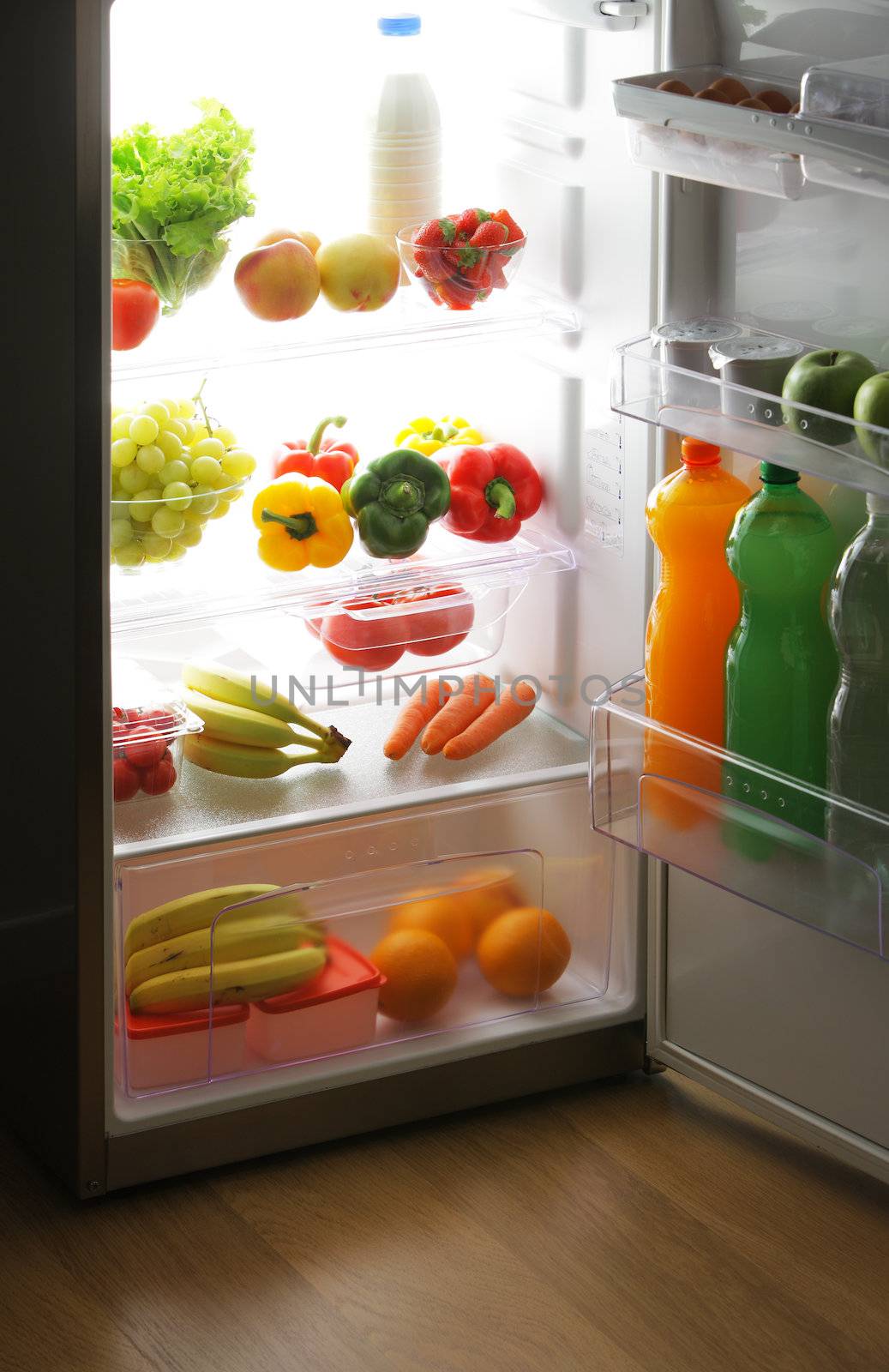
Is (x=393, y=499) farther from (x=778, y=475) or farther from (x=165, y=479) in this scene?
(x=778, y=475)

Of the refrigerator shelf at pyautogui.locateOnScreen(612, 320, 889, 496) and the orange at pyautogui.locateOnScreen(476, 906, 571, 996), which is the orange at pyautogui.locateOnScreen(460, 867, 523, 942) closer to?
the orange at pyautogui.locateOnScreen(476, 906, 571, 996)

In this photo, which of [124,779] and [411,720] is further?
[411,720]

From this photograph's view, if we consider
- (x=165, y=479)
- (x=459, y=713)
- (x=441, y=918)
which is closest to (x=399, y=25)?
(x=165, y=479)

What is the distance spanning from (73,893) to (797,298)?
93cm

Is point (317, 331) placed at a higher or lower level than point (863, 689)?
higher

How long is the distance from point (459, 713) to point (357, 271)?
555 mm

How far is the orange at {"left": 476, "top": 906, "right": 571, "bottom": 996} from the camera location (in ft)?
6.68

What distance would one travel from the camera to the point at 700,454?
172 centimetres

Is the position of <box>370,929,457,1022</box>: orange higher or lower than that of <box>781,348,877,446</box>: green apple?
lower

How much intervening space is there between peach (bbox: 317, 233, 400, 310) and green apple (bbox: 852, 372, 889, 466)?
2.07 ft

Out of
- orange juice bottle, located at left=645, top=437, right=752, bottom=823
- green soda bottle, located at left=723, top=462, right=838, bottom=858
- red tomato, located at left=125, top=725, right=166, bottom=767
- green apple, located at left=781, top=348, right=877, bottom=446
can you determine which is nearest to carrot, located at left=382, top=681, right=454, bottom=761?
red tomato, located at left=125, top=725, right=166, bottom=767

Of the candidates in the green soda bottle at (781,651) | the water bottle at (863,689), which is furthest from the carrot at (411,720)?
the water bottle at (863,689)

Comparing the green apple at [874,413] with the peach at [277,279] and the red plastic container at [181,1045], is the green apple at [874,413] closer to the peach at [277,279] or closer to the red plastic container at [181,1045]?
the peach at [277,279]

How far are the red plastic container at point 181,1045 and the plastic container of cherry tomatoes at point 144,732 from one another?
0.25 meters
